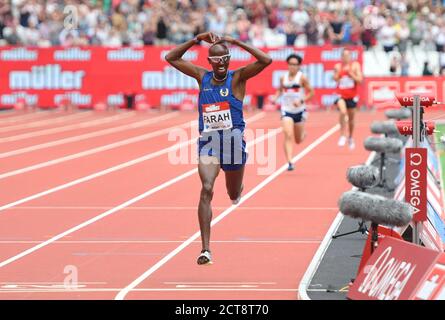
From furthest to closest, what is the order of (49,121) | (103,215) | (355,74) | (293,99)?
(49,121) < (355,74) < (293,99) < (103,215)

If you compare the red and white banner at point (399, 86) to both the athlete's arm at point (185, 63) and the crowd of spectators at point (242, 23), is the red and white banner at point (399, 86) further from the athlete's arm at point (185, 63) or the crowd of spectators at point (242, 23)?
the athlete's arm at point (185, 63)

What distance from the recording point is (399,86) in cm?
3447

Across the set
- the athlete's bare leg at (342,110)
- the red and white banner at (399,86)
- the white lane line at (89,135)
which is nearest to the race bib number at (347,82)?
the athlete's bare leg at (342,110)

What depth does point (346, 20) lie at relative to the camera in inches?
1480

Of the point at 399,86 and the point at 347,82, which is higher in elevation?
the point at 347,82

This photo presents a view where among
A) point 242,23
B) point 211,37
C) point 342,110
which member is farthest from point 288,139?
point 242,23

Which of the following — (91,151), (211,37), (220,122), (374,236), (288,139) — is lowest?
(91,151)

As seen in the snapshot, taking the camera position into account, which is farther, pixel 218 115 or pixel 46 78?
pixel 46 78

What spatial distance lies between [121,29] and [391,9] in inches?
317

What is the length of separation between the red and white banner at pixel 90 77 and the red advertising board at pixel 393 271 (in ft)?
85.3

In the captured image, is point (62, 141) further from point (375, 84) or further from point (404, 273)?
point (404, 273)

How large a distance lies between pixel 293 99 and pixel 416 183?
1122 cm

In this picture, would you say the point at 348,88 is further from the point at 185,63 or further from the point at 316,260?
the point at 316,260
